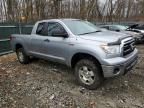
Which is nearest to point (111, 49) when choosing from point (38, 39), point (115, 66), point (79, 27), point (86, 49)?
point (115, 66)

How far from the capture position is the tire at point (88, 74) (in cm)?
475

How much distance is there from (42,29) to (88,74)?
254cm

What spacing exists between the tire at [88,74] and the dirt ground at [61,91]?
173mm

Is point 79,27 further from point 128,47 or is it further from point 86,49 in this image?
point 128,47

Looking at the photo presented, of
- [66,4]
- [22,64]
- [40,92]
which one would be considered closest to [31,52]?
[22,64]

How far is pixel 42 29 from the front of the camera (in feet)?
21.5

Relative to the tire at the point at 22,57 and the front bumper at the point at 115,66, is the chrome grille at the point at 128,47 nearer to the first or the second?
the front bumper at the point at 115,66

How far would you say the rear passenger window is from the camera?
20.9ft

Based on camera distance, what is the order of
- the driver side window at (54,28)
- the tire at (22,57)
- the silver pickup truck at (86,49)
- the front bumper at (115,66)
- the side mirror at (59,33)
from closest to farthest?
1. the front bumper at (115,66)
2. the silver pickup truck at (86,49)
3. the side mirror at (59,33)
4. the driver side window at (54,28)
5. the tire at (22,57)

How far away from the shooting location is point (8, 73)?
657cm

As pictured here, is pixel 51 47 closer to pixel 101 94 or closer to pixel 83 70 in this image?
pixel 83 70

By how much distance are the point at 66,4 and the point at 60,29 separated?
80.7ft

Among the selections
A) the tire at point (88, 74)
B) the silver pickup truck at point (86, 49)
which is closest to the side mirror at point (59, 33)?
the silver pickup truck at point (86, 49)

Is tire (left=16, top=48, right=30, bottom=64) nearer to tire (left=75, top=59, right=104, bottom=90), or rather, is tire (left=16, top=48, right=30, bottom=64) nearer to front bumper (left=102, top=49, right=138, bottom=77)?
tire (left=75, top=59, right=104, bottom=90)
